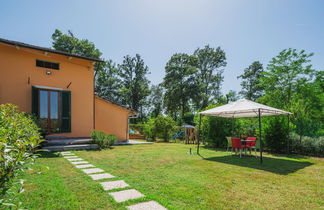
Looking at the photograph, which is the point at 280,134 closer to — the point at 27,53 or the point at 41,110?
the point at 41,110

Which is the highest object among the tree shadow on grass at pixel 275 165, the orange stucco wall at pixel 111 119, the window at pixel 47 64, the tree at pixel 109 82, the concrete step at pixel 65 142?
the tree at pixel 109 82

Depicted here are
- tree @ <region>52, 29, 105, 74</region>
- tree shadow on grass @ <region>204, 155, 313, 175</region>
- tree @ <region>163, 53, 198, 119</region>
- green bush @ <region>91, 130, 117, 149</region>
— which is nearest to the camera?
tree shadow on grass @ <region>204, 155, 313, 175</region>

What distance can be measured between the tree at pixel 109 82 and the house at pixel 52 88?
18726 millimetres

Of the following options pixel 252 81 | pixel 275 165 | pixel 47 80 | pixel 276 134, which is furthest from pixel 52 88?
pixel 252 81

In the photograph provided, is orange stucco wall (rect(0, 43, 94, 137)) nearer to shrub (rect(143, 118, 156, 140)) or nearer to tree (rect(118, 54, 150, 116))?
shrub (rect(143, 118, 156, 140))

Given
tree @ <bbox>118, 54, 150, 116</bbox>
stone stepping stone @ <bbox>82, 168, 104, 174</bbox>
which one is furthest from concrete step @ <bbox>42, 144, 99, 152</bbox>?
tree @ <bbox>118, 54, 150, 116</bbox>

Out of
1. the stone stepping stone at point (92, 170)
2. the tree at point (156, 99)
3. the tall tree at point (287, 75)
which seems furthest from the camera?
the tree at point (156, 99)

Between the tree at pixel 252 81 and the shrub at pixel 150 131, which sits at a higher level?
the tree at pixel 252 81

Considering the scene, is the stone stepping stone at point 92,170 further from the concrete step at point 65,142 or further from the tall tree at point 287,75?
the tall tree at point 287,75

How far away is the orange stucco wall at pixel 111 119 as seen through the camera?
1046 cm

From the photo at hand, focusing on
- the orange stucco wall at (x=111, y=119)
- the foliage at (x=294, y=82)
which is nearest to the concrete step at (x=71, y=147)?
the orange stucco wall at (x=111, y=119)

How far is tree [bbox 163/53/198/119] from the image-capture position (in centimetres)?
2864

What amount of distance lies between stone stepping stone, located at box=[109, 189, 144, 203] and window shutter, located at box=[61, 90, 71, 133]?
7018mm

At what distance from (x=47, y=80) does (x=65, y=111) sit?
176 cm
